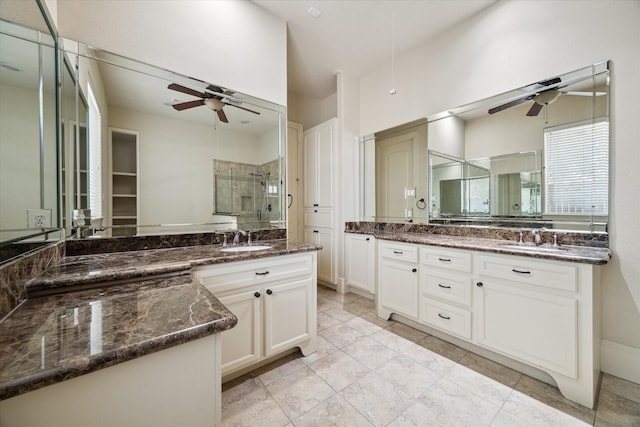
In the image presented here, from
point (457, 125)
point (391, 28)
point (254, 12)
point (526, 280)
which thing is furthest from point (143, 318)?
point (391, 28)

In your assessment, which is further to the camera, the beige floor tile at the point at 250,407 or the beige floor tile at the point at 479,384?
the beige floor tile at the point at 479,384

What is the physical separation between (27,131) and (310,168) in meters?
2.91

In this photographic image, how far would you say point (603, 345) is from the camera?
168cm

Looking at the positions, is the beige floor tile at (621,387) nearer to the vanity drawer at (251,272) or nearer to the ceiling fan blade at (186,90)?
the vanity drawer at (251,272)

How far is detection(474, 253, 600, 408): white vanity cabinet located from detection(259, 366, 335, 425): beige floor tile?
1.24 m

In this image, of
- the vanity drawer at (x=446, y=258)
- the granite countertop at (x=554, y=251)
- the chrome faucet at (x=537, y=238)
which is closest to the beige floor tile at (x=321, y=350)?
the vanity drawer at (x=446, y=258)

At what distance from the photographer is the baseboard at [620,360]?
157 centimetres

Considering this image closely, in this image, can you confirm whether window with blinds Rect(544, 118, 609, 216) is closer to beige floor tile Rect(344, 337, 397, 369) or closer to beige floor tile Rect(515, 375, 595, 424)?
beige floor tile Rect(515, 375, 595, 424)

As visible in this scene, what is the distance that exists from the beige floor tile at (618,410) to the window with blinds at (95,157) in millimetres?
3226

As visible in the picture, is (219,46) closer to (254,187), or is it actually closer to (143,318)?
(254,187)

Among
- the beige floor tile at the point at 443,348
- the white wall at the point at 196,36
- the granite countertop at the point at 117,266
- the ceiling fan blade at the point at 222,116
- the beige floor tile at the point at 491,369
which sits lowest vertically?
the beige floor tile at the point at 491,369

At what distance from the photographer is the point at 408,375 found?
5.41 feet

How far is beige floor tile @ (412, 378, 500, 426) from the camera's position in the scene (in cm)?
130

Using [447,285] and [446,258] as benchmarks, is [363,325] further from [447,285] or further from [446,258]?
[446,258]
